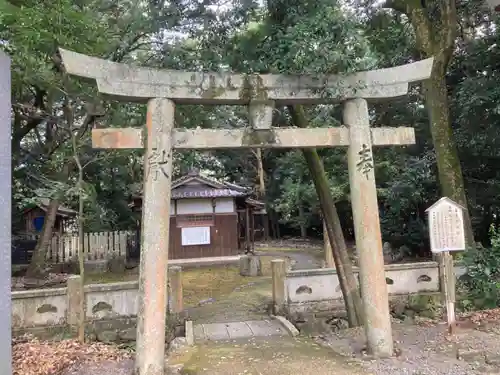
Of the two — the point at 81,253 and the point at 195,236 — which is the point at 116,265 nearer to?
the point at 195,236

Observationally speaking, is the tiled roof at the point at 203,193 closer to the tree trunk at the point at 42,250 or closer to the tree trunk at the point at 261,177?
the tree trunk at the point at 42,250

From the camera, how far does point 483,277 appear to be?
9805 mm

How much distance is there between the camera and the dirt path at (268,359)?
592 centimetres

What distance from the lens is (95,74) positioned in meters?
5.63

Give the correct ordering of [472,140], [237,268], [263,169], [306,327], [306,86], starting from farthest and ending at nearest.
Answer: [263,169]
[237,268]
[472,140]
[306,327]
[306,86]

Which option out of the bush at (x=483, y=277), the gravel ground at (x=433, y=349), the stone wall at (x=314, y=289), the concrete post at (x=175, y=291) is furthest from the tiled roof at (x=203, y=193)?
the gravel ground at (x=433, y=349)

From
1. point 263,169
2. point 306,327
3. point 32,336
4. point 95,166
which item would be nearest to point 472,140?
point 306,327

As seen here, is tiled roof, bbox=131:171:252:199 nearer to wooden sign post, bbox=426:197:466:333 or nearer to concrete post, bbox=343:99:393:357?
wooden sign post, bbox=426:197:466:333

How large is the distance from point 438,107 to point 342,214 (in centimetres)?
1774

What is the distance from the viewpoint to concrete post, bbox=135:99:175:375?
5.70m

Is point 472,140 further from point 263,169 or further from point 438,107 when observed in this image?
point 263,169

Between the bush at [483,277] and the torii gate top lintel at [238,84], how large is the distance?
17.6 feet

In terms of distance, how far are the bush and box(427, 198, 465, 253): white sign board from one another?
2994 millimetres

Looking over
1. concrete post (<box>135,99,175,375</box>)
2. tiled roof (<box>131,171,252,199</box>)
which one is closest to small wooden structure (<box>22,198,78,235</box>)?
tiled roof (<box>131,171,252,199</box>)
